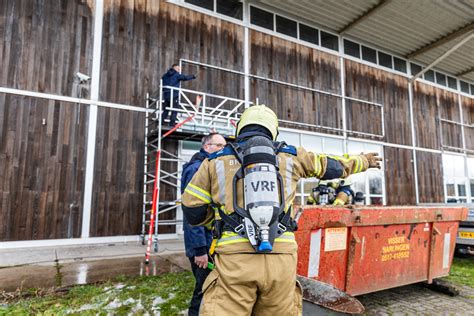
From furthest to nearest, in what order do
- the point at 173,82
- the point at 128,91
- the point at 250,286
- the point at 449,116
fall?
the point at 449,116 → the point at 128,91 → the point at 173,82 → the point at 250,286

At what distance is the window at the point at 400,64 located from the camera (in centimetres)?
1491

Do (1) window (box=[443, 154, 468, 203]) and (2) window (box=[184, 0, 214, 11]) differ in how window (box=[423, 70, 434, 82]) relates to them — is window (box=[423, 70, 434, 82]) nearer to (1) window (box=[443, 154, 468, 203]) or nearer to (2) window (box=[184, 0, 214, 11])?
(1) window (box=[443, 154, 468, 203])

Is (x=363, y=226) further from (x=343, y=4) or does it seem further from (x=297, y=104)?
(x=343, y=4)

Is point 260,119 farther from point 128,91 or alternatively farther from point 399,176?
point 399,176

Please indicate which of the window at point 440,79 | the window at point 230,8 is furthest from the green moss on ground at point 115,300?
the window at point 440,79

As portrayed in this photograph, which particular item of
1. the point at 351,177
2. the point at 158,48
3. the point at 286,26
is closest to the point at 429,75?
the point at 351,177

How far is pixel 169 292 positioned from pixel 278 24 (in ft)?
34.3

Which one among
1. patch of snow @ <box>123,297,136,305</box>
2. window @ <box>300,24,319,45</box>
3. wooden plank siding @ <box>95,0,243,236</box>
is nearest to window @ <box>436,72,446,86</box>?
window @ <box>300,24,319,45</box>

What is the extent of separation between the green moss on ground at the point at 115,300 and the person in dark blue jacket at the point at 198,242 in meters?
0.73

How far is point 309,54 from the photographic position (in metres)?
12.2

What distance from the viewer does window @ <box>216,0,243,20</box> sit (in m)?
10.5

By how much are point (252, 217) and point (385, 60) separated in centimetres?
1541

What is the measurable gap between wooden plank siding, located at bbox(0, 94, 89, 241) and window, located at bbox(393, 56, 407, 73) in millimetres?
14087

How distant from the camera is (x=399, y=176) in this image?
13.9m
